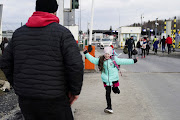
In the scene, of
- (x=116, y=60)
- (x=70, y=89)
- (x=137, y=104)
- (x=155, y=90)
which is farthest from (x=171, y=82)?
(x=70, y=89)

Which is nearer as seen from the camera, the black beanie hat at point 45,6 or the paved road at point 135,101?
the black beanie hat at point 45,6

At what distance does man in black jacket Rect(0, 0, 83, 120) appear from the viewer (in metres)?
2.40

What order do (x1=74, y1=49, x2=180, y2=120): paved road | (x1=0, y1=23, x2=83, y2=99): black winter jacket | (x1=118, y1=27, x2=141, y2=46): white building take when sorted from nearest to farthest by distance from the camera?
(x1=0, y1=23, x2=83, y2=99): black winter jacket < (x1=74, y1=49, x2=180, y2=120): paved road < (x1=118, y1=27, x2=141, y2=46): white building

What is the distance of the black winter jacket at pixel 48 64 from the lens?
7.88 ft

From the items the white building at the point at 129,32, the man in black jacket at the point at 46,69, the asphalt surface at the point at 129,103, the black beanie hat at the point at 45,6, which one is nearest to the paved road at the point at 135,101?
the asphalt surface at the point at 129,103

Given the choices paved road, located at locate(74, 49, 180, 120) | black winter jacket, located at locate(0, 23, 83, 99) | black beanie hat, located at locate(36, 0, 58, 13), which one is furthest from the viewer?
paved road, located at locate(74, 49, 180, 120)

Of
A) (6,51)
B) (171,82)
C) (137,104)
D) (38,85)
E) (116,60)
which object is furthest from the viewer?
(171,82)

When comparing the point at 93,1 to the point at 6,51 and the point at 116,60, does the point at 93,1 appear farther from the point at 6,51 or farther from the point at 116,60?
the point at 6,51

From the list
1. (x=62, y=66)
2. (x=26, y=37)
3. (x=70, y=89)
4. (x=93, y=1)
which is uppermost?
(x=93, y=1)

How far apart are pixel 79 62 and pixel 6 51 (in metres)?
0.77

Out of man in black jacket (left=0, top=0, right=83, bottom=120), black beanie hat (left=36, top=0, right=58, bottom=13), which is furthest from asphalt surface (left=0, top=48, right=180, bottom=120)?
black beanie hat (left=36, top=0, right=58, bottom=13)

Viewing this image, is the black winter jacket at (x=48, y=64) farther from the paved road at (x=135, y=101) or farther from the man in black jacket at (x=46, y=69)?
the paved road at (x=135, y=101)

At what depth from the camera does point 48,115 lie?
245cm

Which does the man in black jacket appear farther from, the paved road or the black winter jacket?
the paved road
